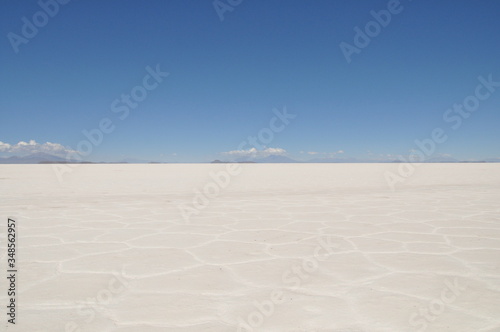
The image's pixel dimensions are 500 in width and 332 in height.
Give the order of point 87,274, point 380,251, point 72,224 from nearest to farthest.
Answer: point 87,274
point 380,251
point 72,224

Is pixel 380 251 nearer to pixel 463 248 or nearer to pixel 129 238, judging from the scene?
pixel 463 248

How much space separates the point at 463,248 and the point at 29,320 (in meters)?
2.83

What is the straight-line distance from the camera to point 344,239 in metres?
2.65

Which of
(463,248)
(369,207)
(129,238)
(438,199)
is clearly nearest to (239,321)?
(129,238)
